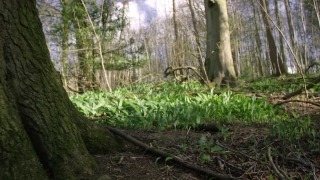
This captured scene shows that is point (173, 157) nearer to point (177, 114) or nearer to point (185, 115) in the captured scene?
point (185, 115)

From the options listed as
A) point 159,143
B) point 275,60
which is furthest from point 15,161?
point 275,60

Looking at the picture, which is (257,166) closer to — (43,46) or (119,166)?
(119,166)

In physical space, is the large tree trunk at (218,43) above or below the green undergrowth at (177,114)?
above

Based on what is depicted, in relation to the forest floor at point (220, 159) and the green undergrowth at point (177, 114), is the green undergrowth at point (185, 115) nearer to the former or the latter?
the green undergrowth at point (177, 114)

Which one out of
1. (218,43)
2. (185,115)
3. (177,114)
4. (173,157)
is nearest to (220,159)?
(173,157)

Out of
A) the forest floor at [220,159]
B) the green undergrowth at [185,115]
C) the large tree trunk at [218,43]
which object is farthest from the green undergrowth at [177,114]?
the large tree trunk at [218,43]

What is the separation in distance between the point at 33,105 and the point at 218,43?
24.6 ft

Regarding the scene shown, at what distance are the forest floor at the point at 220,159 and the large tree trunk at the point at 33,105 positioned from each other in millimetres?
271

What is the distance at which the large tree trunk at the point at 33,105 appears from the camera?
1.84 meters

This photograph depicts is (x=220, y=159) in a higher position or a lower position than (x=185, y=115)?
lower

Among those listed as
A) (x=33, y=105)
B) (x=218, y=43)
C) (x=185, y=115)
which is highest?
(x=218, y=43)

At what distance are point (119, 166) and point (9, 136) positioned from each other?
809 mm

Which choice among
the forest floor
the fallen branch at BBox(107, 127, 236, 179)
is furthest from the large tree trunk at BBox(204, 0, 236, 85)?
the fallen branch at BBox(107, 127, 236, 179)

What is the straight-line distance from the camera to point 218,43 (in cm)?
896
